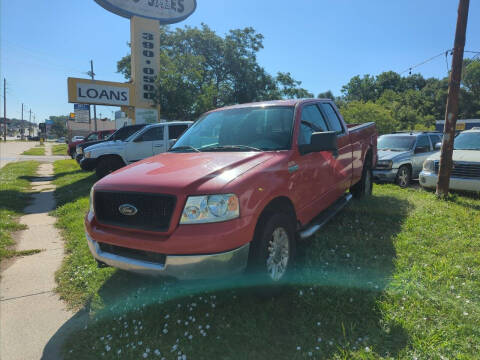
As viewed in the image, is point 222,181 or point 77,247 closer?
point 222,181

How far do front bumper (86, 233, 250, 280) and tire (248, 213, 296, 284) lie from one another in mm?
118

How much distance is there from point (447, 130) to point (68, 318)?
24.2 feet

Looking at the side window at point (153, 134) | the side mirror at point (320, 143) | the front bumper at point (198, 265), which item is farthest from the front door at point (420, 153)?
the front bumper at point (198, 265)

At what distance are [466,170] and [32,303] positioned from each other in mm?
7941

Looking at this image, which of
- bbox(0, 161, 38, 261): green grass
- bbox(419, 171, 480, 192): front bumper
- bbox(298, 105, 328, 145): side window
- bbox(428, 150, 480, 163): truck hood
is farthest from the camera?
bbox(428, 150, 480, 163): truck hood

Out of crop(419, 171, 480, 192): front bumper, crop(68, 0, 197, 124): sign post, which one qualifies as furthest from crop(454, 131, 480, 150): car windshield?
crop(68, 0, 197, 124): sign post

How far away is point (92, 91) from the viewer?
16766 millimetres

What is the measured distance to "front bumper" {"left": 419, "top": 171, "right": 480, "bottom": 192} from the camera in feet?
22.2

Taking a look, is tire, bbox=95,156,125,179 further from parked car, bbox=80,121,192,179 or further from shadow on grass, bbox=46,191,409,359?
shadow on grass, bbox=46,191,409,359

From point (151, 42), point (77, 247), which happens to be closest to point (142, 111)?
point (151, 42)

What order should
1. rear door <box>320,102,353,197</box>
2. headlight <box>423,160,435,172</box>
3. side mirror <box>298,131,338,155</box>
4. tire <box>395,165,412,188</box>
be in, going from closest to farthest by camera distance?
side mirror <box>298,131,338,155</box> → rear door <box>320,102,353,197</box> → headlight <box>423,160,435,172</box> → tire <box>395,165,412,188</box>

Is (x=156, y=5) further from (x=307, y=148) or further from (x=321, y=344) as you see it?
(x=321, y=344)

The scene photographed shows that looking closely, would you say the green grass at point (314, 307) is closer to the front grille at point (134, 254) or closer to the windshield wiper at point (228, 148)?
the front grille at point (134, 254)

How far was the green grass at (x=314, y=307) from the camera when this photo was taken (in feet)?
8.09
